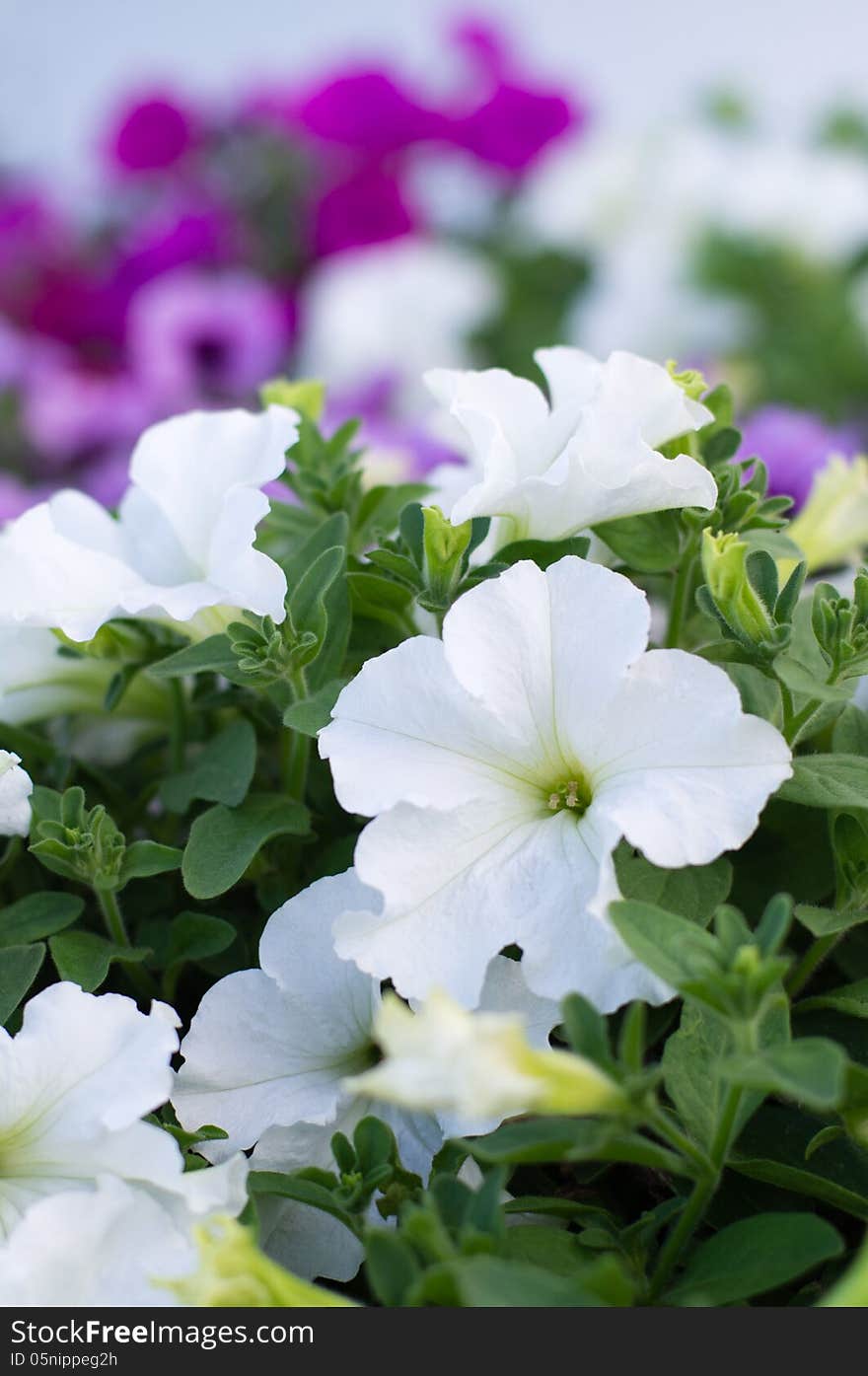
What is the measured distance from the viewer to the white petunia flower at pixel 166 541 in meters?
0.50

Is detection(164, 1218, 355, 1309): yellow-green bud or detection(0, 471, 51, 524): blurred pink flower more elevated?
detection(164, 1218, 355, 1309): yellow-green bud

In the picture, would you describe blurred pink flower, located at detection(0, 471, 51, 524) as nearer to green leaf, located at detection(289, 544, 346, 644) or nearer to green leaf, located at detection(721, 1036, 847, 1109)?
green leaf, located at detection(289, 544, 346, 644)

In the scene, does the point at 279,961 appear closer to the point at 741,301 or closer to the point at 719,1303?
the point at 719,1303

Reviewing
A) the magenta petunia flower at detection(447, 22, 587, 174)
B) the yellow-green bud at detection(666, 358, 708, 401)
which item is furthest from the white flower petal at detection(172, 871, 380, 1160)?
the magenta petunia flower at detection(447, 22, 587, 174)

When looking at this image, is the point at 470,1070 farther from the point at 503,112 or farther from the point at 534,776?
the point at 503,112

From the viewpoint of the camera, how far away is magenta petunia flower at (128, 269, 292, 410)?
1591mm

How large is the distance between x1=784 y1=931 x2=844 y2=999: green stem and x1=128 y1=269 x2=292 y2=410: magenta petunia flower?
125 cm

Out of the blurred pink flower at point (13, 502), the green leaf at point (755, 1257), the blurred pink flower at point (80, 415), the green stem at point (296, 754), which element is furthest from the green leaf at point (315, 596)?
the blurred pink flower at point (80, 415)

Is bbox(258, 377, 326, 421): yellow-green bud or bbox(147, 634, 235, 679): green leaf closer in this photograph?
bbox(147, 634, 235, 679): green leaf

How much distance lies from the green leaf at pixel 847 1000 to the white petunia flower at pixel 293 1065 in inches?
4.0

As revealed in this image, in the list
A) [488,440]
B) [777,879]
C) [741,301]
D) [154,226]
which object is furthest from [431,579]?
[154,226]

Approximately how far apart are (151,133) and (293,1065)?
5.72ft

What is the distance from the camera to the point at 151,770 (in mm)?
627

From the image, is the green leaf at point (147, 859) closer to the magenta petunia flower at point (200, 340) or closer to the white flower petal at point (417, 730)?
the white flower petal at point (417, 730)
